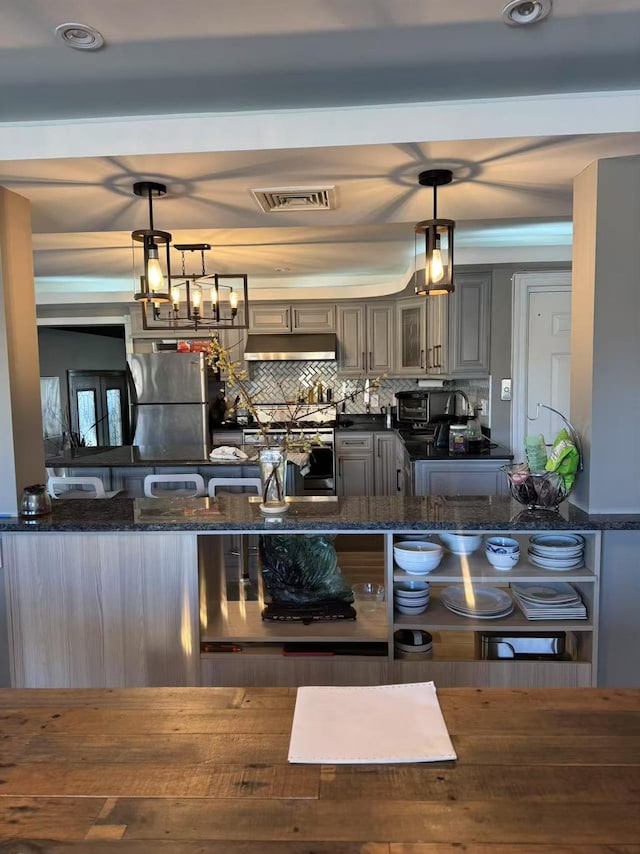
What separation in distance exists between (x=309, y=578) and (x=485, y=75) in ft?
5.94

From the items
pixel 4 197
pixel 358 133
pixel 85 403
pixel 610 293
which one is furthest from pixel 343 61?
pixel 85 403

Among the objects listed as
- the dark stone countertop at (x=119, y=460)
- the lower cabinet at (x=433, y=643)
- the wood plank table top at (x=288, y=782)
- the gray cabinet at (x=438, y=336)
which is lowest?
the lower cabinet at (x=433, y=643)

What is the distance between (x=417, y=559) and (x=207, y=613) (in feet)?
2.68

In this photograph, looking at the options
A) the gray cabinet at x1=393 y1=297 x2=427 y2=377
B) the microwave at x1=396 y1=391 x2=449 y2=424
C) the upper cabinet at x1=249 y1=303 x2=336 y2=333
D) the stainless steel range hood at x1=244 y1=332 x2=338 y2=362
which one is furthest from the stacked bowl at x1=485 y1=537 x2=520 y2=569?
the upper cabinet at x1=249 y1=303 x2=336 y2=333

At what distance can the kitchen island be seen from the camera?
200 centimetres

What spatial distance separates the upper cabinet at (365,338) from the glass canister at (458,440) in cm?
187

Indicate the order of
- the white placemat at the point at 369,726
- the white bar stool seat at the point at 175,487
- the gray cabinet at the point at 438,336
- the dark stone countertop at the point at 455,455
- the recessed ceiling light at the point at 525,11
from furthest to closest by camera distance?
the gray cabinet at the point at 438,336 < the dark stone countertop at the point at 455,455 < the white bar stool seat at the point at 175,487 < the recessed ceiling light at the point at 525,11 < the white placemat at the point at 369,726

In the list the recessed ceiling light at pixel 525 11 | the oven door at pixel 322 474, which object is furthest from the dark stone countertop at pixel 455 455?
the recessed ceiling light at pixel 525 11

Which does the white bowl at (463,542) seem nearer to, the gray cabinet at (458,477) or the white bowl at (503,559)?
the white bowl at (503,559)

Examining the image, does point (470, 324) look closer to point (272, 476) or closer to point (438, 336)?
point (438, 336)

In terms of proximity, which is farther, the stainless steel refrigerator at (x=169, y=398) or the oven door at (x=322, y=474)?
the oven door at (x=322, y=474)

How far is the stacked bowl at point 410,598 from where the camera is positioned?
2035 millimetres

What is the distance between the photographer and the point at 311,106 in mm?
1903

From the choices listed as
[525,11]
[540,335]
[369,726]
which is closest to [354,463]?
[540,335]
